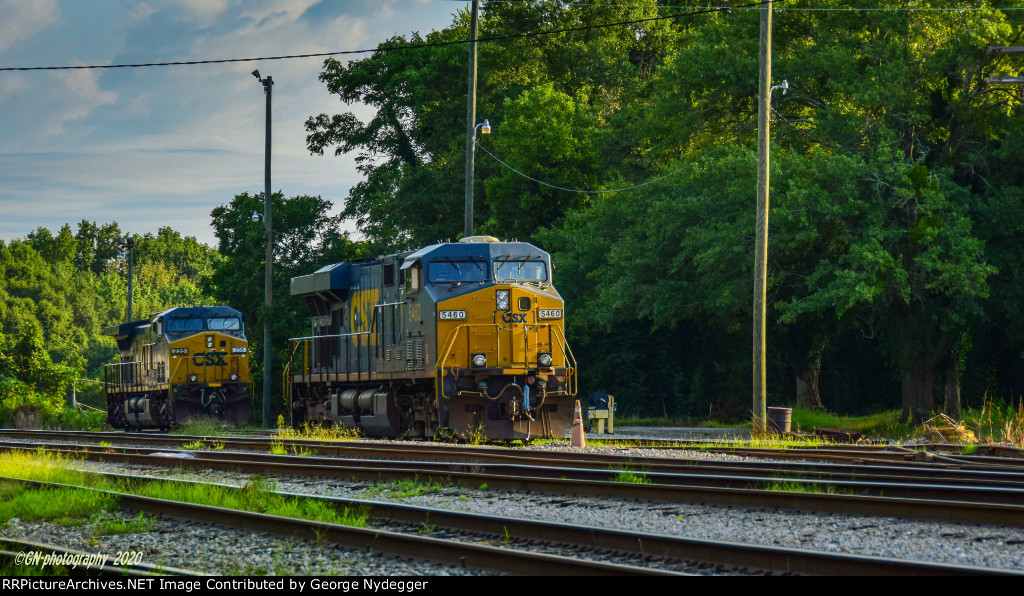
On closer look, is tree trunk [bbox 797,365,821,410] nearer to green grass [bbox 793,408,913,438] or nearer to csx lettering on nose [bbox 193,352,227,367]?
green grass [bbox 793,408,913,438]

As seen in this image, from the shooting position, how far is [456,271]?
19766 mm

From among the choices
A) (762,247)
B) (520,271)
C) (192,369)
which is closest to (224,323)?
(192,369)

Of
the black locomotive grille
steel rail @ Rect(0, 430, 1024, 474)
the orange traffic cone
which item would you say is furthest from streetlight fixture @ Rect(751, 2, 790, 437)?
the black locomotive grille

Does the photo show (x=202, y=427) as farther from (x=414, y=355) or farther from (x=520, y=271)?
(x=520, y=271)

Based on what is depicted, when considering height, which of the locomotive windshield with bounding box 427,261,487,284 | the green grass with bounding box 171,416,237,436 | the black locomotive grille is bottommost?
the green grass with bounding box 171,416,237,436

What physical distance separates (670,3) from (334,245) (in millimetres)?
16185

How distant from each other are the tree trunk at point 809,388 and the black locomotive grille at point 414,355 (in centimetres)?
1491

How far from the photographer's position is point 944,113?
25.0 metres

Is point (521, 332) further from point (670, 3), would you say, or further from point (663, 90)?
point (670, 3)

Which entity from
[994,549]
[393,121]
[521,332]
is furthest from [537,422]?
[393,121]

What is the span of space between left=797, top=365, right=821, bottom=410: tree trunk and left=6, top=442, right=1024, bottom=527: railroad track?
58.9ft

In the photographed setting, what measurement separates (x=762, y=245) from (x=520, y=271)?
520 centimetres

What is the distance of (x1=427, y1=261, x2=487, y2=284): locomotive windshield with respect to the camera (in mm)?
19656

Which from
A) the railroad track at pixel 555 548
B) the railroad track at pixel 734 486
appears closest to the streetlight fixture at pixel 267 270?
the railroad track at pixel 734 486
